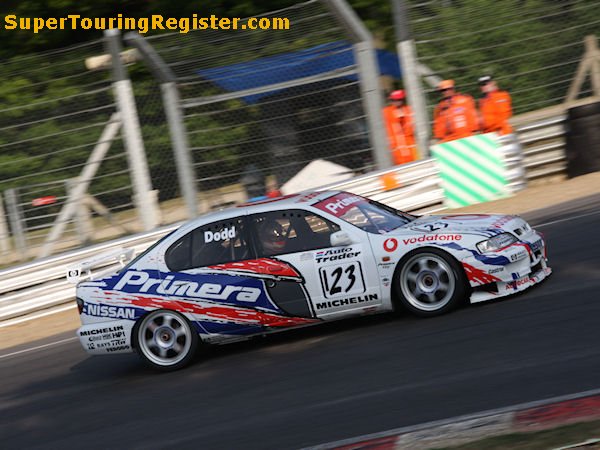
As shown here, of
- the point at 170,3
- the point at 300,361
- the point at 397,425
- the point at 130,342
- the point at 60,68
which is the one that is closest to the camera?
the point at 397,425

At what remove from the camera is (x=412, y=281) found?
7957mm

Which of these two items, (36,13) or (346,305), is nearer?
(346,305)

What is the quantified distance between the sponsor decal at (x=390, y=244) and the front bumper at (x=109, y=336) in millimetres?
2501

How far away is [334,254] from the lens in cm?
811

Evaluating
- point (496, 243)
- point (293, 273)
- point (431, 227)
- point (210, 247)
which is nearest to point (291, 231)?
point (293, 273)

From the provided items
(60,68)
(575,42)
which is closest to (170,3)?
(60,68)

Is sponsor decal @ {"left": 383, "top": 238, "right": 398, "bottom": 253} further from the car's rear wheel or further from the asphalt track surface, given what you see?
the car's rear wheel

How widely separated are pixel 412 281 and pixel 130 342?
2746mm

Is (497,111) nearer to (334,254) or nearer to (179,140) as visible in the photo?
(179,140)

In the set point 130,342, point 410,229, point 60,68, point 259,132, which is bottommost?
point 130,342

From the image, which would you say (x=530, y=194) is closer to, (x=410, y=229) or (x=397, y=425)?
(x=410, y=229)

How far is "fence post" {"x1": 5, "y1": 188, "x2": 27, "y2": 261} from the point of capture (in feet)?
46.4
